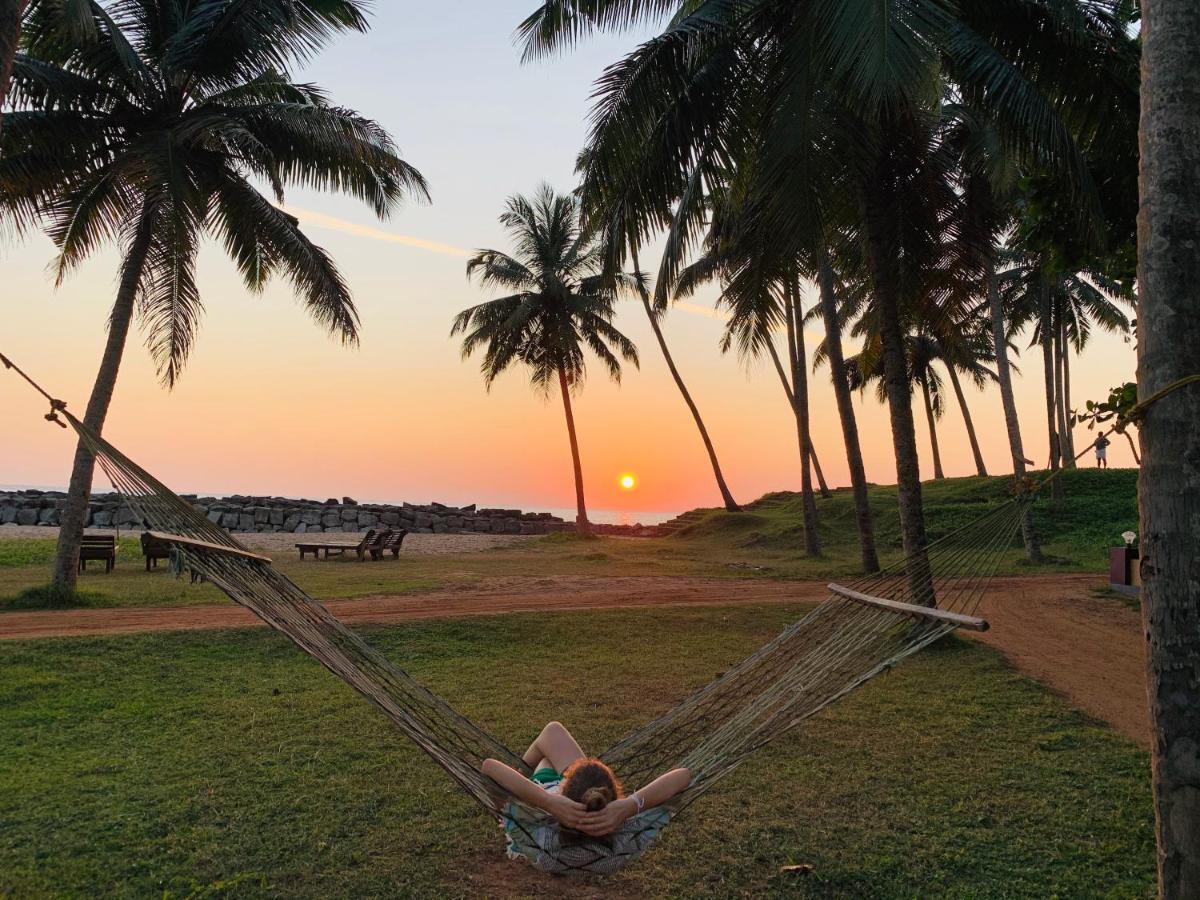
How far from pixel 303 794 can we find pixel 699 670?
130 inches

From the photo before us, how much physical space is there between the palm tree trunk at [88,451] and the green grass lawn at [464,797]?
8.36 feet

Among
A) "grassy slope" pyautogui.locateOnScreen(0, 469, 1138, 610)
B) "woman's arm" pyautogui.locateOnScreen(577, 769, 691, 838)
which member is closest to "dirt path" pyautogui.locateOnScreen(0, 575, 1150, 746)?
"grassy slope" pyautogui.locateOnScreen(0, 469, 1138, 610)

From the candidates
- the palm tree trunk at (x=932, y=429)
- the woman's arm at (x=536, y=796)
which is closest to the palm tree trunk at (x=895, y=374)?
the woman's arm at (x=536, y=796)

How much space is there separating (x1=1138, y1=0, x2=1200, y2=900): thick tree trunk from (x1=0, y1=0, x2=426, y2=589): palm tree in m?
7.63

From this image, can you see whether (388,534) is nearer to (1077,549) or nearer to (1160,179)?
(1077,549)

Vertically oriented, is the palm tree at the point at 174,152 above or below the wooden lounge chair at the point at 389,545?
above

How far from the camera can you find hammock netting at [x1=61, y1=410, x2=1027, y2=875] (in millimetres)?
2676

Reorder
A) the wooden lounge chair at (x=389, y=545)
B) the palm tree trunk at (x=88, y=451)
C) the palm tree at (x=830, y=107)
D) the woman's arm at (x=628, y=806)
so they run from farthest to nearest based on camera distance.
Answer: the wooden lounge chair at (x=389, y=545) < the palm tree trunk at (x=88, y=451) < the palm tree at (x=830, y=107) < the woman's arm at (x=628, y=806)

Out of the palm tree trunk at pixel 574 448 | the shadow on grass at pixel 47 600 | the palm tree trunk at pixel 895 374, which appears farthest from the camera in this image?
the palm tree trunk at pixel 574 448

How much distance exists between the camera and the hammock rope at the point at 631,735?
105 inches

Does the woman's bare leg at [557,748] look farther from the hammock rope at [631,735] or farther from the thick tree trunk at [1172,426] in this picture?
the thick tree trunk at [1172,426]

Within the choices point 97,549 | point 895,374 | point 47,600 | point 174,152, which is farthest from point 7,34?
point 97,549

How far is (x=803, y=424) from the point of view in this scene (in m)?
15.9

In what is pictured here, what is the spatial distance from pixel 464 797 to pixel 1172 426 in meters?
3.16
